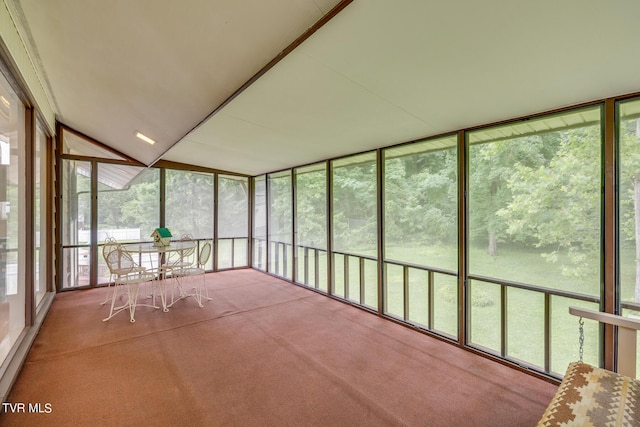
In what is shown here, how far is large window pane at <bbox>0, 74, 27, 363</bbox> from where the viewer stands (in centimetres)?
221

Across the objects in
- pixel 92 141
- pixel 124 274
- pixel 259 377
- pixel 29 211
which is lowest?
pixel 259 377

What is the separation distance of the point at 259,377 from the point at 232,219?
4.79 m

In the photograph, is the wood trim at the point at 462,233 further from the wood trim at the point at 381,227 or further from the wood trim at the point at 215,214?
the wood trim at the point at 215,214

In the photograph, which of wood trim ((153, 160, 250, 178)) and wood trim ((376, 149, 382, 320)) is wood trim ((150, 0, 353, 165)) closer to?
wood trim ((376, 149, 382, 320))

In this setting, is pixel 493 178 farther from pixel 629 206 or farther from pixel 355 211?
pixel 355 211

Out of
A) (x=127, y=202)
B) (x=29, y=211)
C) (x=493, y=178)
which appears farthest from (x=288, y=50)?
(x=127, y=202)

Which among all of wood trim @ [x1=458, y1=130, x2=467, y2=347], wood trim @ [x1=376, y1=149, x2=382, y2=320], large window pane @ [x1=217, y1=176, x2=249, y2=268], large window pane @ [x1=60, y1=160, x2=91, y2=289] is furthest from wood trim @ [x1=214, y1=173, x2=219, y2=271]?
wood trim @ [x1=458, y1=130, x2=467, y2=347]

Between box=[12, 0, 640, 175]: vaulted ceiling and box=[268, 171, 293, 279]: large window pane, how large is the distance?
2.60 meters

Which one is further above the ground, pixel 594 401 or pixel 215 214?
pixel 215 214

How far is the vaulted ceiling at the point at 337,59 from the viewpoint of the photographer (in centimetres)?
138

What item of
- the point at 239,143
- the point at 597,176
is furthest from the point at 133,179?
the point at 597,176

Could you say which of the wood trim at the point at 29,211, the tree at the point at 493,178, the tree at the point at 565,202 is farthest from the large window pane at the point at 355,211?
the wood trim at the point at 29,211

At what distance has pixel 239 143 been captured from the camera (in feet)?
13.2

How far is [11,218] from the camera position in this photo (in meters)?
2.38
